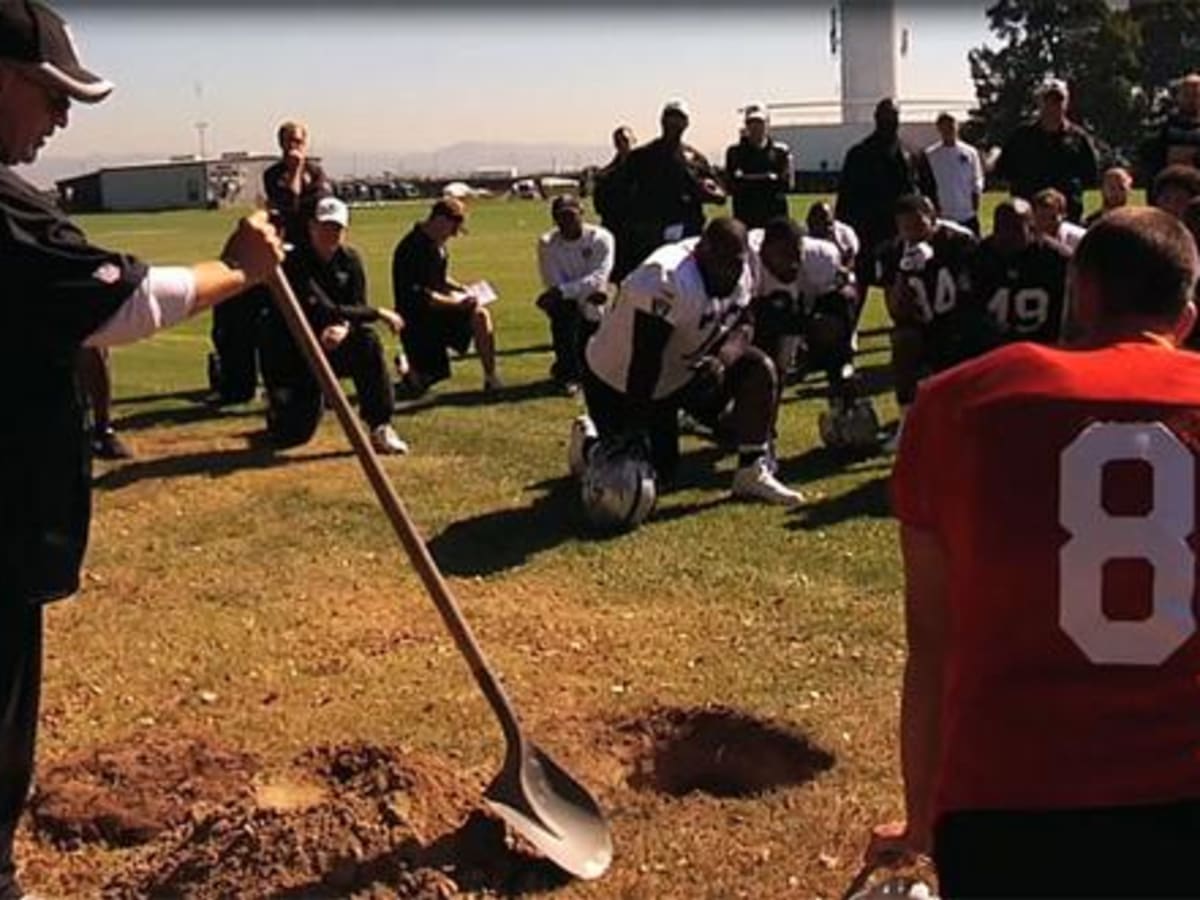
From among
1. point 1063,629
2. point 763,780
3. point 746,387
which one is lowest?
point 763,780

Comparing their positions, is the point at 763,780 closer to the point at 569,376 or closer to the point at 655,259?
the point at 655,259

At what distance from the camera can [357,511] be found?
8.47m

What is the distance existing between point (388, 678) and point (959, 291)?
14.2ft

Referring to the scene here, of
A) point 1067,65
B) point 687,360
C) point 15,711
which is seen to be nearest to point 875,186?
point 687,360

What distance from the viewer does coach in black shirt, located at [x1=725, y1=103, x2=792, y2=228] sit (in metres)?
14.0

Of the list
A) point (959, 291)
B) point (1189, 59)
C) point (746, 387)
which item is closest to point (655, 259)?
point (746, 387)

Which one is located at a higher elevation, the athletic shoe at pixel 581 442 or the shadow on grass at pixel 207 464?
the athletic shoe at pixel 581 442

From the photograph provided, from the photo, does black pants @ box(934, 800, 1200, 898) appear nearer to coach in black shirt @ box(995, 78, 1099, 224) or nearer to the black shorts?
the black shorts

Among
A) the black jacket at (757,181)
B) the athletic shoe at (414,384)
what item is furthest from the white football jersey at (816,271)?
the black jacket at (757,181)

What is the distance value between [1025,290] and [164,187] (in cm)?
7952

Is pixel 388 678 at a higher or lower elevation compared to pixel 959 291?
lower

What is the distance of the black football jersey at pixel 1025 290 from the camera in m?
8.62

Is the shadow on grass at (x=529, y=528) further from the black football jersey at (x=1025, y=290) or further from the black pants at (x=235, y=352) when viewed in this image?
the black pants at (x=235, y=352)

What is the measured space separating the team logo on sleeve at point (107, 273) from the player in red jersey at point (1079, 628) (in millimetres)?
1990
